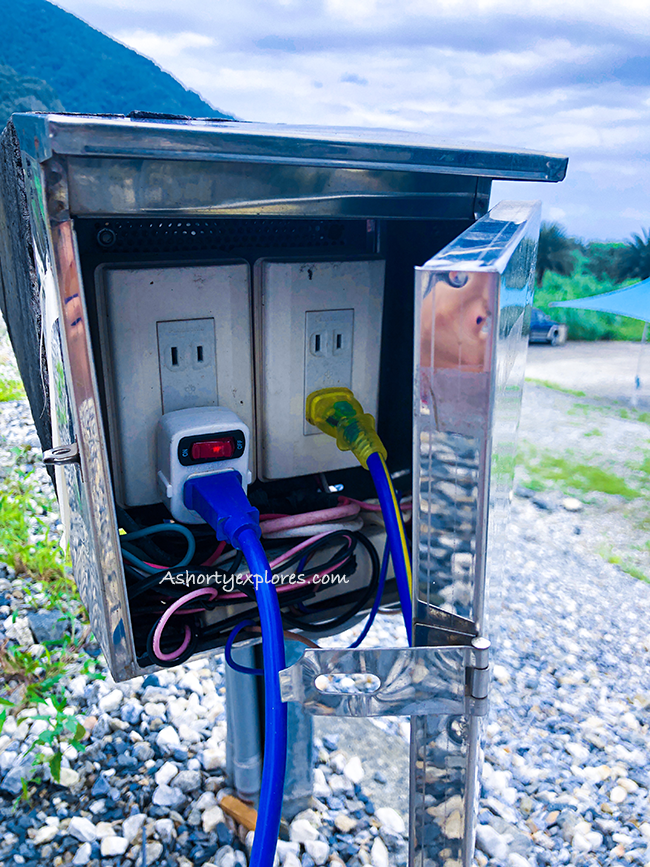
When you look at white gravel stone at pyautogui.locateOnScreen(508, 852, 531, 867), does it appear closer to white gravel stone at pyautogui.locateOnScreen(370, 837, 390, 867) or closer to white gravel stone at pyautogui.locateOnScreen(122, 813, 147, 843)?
white gravel stone at pyautogui.locateOnScreen(370, 837, 390, 867)

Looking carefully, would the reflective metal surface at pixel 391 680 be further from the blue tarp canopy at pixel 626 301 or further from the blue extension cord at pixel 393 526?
the blue tarp canopy at pixel 626 301

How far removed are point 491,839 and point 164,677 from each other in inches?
28.9

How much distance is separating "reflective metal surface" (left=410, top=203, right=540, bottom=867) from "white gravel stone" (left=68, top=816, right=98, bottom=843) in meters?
0.85

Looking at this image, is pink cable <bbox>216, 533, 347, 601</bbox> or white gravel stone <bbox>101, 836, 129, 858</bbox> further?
white gravel stone <bbox>101, 836, 129, 858</bbox>

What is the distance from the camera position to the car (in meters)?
7.82

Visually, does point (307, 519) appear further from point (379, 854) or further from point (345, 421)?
point (379, 854)

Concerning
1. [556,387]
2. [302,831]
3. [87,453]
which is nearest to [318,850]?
[302,831]

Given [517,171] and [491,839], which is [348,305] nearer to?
[517,171]

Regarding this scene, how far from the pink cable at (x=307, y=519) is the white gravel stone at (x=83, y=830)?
73 cm

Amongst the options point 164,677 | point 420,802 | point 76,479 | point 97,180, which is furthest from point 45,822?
point 97,180

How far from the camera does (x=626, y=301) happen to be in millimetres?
5387

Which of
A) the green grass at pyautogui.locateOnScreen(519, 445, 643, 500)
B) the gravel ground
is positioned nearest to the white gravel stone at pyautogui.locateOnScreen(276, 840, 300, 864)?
the gravel ground

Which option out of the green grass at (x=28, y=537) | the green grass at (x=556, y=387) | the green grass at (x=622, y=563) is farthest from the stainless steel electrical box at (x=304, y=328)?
the green grass at (x=556, y=387)

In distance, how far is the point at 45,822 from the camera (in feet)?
3.57
